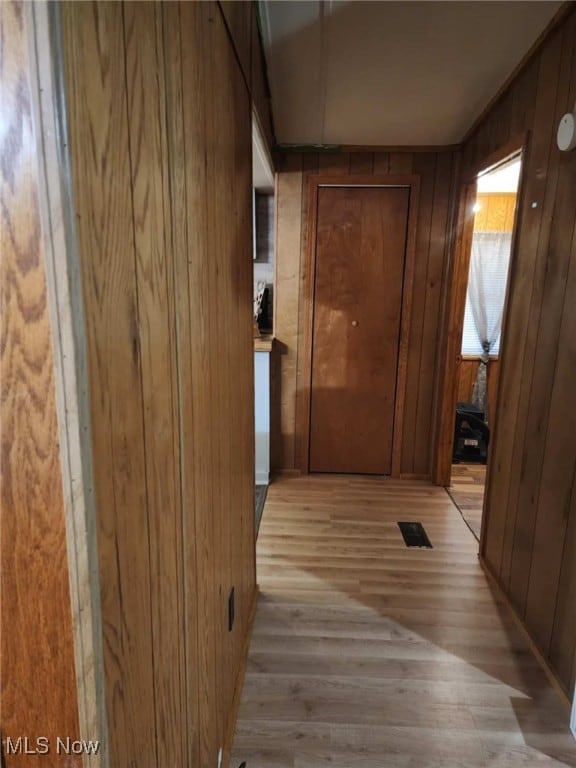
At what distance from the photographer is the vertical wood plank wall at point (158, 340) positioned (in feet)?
1.81

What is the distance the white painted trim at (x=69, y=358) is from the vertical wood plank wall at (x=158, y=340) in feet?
0.06

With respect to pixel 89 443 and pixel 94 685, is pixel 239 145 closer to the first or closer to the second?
pixel 89 443

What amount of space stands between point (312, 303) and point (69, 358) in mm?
2852

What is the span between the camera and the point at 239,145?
141 centimetres

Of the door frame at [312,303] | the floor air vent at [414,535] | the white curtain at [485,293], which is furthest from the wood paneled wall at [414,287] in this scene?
the white curtain at [485,293]

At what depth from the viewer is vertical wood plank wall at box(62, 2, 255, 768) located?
1.81 ft

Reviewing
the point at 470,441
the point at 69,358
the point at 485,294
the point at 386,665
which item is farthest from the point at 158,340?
the point at 485,294

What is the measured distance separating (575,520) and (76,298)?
1.74 m

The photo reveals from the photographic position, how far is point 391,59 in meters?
1.96

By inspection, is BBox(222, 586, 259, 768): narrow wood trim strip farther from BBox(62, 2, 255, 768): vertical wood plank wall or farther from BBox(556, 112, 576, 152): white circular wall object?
BBox(556, 112, 576, 152): white circular wall object

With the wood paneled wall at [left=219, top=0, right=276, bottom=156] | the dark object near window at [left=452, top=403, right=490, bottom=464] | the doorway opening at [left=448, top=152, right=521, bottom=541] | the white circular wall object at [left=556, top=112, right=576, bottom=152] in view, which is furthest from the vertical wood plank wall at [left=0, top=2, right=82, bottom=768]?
the doorway opening at [left=448, top=152, right=521, bottom=541]

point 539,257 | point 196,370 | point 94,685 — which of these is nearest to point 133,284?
point 196,370

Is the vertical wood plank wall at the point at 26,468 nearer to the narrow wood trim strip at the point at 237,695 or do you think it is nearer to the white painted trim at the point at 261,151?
the narrow wood trim strip at the point at 237,695

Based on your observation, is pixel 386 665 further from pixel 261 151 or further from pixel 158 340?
pixel 261 151
